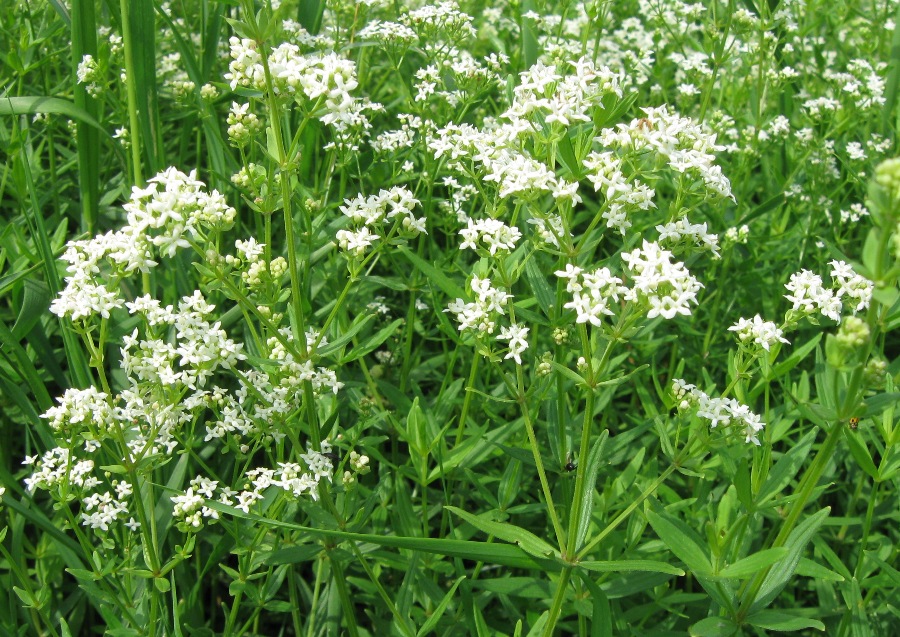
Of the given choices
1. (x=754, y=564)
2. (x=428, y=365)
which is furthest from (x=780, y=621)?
(x=428, y=365)

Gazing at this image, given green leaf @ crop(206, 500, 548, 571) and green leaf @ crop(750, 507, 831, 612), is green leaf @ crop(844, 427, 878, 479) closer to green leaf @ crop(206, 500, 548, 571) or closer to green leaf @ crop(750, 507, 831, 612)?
green leaf @ crop(750, 507, 831, 612)

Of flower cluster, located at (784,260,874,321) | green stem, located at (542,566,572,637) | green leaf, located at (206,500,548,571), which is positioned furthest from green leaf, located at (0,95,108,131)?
flower cluster, located at (784,260,874,321)

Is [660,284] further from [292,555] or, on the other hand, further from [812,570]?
[292,555]

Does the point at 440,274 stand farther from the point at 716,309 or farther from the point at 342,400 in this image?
the point at 716,309

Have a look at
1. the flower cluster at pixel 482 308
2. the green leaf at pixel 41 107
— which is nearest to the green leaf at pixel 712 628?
the flower cluster at pixel 482 308

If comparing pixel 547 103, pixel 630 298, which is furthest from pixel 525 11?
pixel 630 298
